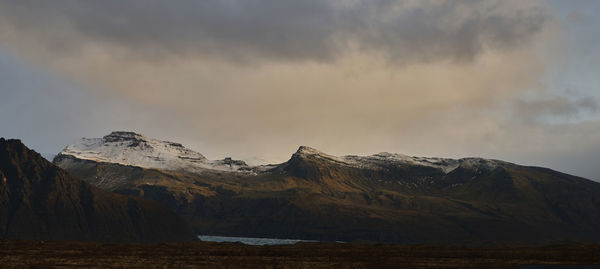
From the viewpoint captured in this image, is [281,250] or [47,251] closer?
[47,251]

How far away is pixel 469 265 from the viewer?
451 ft

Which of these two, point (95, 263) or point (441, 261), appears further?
point (441, 261)

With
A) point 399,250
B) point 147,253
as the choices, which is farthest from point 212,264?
point 399,250

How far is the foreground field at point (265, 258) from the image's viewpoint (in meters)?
133

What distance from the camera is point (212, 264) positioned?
439ft

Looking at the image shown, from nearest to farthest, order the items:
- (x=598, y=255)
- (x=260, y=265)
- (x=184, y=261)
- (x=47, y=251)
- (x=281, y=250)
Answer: (x=260, y=265)
(x=184, y=261)
(x=598, y=255)
(x=47, y=251)
(x=281, y=250)

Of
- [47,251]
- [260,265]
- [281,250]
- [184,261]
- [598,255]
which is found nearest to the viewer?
[260,265]

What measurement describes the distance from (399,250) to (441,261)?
3645 cm

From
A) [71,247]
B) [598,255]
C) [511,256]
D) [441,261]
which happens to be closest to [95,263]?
[71,247]

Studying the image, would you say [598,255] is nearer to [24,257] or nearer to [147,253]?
[147,253]

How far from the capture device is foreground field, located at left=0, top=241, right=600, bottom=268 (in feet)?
436

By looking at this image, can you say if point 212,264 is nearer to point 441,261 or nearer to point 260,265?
point 260,265

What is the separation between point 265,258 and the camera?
501 feet

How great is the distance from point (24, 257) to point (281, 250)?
239ft
